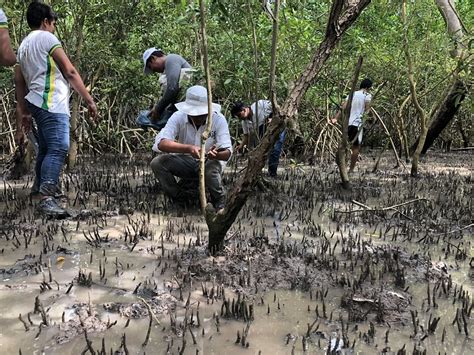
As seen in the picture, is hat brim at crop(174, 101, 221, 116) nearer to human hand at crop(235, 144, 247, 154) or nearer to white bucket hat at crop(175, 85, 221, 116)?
white bucket hat at crop(175, 85, 221, 116)

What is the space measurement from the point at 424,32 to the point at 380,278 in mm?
5663

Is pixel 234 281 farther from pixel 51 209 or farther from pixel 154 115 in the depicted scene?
pixel 154 115

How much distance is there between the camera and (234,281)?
268 centimetres

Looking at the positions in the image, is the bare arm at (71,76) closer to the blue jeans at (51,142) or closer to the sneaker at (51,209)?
the blue jeans at (51,142)

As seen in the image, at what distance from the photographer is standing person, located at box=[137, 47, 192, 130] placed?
14.9 feet

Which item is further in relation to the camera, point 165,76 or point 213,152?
point 165,76

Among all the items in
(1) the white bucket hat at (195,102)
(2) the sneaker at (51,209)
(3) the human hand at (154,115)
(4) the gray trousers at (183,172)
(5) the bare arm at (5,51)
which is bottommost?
(2) the sneaker at (51,209)

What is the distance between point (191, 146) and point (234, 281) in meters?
1.38

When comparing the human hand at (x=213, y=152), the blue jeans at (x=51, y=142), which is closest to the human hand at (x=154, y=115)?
the human hand at (x=213, y=152)

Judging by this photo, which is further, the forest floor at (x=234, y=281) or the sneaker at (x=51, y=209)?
the sneaker at (x=51, y=209)

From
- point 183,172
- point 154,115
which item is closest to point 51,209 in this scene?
point 183,172

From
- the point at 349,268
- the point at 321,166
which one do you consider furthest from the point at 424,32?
the point at 349,268

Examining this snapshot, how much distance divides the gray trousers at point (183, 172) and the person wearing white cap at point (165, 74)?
2.26 ft

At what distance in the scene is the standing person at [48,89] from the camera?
3.58m
